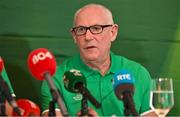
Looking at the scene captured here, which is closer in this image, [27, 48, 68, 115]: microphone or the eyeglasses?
[27, 48, 68, 115]: microphone

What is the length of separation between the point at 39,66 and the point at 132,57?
142 cm

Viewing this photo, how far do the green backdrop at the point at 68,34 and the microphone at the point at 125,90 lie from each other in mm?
1308

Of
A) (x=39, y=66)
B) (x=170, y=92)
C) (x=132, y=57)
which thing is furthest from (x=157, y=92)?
(x=132, y=57)

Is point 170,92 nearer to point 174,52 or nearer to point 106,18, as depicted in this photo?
point 106,18

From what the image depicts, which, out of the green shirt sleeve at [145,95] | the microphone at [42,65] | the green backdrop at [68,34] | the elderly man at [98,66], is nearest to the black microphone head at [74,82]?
the microphone at [42,65]

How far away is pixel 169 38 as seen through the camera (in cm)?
274

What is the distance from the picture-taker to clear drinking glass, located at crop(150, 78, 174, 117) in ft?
5.01

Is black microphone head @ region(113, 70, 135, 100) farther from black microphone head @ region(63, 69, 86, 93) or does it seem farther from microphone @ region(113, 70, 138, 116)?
black microphone head @ region(63, 69, 86, 93)

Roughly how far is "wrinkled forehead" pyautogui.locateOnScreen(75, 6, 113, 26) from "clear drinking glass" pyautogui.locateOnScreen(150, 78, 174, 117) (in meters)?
0.73

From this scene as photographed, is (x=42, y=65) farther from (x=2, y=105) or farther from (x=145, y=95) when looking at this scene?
(x=145, y=95)

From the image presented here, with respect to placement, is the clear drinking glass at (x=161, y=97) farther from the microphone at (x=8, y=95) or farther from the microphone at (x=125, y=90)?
the microphone at (x=8, y=95)

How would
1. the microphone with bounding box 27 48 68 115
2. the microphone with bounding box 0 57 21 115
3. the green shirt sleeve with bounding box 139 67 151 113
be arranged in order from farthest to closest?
the green shirt sleeve with bounding box 139 67 151 113 < the microphone with bounding box 27 48 68 115 < the microphone with bounding box 0 57 21 115

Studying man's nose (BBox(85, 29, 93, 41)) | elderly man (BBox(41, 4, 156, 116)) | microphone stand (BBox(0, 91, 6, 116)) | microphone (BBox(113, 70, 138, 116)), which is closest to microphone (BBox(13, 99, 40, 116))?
microphone stand (BBox(0, 91, 6, 116))

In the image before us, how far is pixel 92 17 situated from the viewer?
7.30ft
